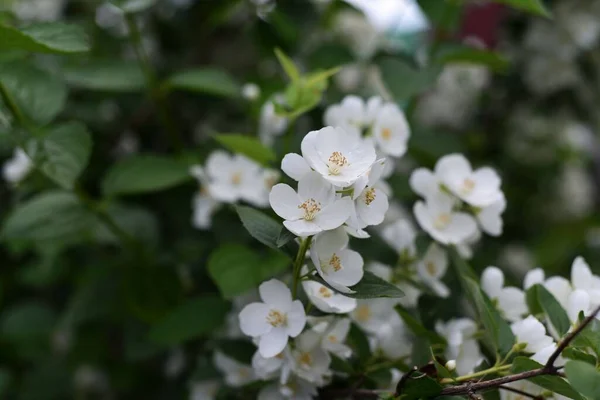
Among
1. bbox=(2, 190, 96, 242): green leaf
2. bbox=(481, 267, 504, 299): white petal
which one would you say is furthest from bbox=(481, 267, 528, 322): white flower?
bbox=(2, 190, 96, 242): green leaf

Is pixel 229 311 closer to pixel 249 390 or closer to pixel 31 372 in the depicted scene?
pixel 249 390

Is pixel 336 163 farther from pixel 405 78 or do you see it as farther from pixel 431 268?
pixel 405 78

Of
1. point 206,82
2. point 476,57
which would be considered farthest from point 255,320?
point 476,57

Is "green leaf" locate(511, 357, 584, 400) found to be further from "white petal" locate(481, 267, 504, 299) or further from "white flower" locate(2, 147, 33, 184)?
"white flower" locate(2, 147, 33, 184)

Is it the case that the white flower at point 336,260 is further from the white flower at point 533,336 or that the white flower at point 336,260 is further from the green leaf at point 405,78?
the green leaf at point 405,78

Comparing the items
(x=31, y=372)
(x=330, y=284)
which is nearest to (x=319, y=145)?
(x=330, y=284)

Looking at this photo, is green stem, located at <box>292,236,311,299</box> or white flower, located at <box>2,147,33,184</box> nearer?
green stem, located at <box>292,236,311,299</box>

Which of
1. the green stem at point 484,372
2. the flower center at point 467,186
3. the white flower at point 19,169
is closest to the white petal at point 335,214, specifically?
the green stem at point 484,372

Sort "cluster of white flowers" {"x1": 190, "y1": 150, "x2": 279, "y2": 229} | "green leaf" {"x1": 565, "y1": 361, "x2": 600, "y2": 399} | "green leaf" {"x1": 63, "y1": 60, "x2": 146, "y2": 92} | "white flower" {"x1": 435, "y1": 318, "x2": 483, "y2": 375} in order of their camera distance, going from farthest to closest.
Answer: "green leaf" {"x1": 63, "y1": 60, "x2": 146, "y2": 92}
"cluster of white flowers" {"x1": 190, "y1": 150, "x2": 279, "y2": 229}
"white flower" {"x1": 435, "y1": 318, "x2": 483, "y2": 375}
"green leaf" {"x1": 565, "y1": 361, "x2": 600, "y2": 399}
